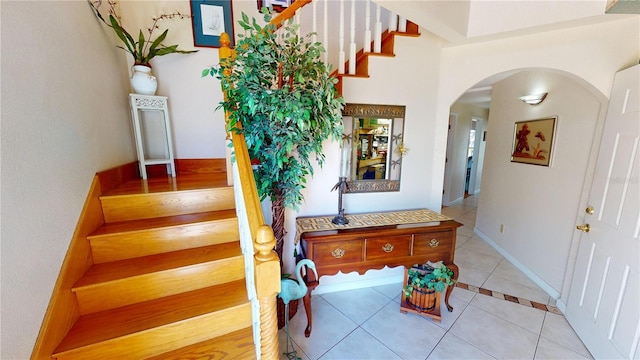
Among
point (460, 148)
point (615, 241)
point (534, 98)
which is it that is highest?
point (534, 98)

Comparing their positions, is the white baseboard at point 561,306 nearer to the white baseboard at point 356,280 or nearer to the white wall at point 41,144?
the white baseboard at point 356,280

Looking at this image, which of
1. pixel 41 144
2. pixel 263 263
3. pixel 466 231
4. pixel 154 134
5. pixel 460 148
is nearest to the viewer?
pixel 263 263

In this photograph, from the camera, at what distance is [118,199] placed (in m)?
1.57

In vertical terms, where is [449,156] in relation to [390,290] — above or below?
above

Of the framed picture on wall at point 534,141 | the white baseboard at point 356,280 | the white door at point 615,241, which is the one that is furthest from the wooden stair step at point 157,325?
the framed picture on wall at point 534,141

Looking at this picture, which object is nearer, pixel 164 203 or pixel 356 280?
pixel 164 203

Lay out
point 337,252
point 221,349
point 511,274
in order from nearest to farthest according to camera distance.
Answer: point 221,349
point 337,252
point 511,274

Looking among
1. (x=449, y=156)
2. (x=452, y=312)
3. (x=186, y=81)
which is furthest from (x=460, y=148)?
(x=186, y=81)

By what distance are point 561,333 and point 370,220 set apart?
5.65ft

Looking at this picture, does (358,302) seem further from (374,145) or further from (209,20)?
(209,20)

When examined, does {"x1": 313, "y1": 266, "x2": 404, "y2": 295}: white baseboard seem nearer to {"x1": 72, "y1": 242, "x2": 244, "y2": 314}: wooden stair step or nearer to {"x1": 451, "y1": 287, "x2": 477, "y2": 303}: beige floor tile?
{"x1": 451, "y1": 287, "x2": 477, "y2": 303}: beige floor tile

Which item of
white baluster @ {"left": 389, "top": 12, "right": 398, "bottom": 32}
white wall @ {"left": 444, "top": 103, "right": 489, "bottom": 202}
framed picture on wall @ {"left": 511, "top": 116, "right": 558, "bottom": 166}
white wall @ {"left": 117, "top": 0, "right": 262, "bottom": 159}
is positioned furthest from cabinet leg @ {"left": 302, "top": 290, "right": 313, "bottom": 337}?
white wall @ {"left": 444, "top": 103, "right": 489, "bottom": 202}

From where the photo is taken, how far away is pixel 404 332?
1869 millimetres

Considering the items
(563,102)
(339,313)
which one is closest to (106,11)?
(339,313)
